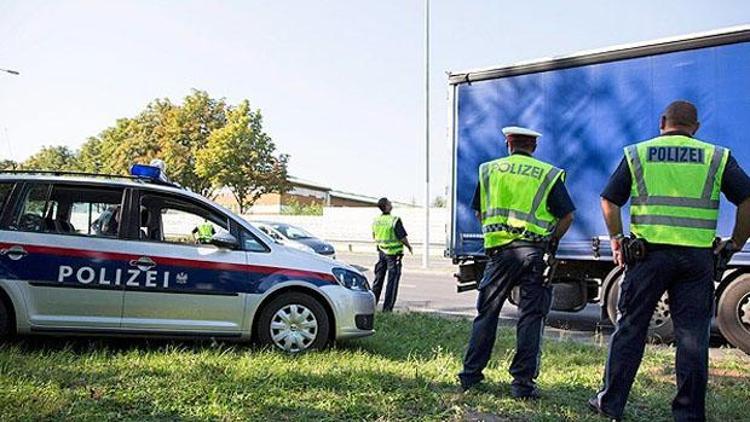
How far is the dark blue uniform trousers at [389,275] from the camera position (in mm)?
9805

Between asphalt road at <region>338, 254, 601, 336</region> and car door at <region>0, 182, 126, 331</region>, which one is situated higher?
car door at <region>0, 182, 126, 331</region>

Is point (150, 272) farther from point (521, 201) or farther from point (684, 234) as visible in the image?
point (684, 234)

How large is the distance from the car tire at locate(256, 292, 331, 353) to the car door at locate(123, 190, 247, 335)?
0.78 feet

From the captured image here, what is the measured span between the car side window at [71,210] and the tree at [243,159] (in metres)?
35.1

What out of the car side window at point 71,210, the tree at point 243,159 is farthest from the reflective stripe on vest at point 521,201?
the tree at point 243,159

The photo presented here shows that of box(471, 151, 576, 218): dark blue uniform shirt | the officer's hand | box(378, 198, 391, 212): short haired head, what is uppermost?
box(378, 198, 391, 212): short haired head

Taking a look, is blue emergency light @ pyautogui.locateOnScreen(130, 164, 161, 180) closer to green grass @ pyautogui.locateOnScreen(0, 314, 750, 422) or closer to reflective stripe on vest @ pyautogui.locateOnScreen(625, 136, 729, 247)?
green grass @ pyautogui.locateOnScreen(0, 314, 750, 422)

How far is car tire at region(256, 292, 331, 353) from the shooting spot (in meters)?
6.19

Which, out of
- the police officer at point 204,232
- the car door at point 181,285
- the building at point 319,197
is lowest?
the car door at point 181,285

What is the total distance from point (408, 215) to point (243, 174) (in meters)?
13.6

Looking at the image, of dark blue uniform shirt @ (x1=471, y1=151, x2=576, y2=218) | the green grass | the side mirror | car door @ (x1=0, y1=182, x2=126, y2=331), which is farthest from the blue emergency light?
dark blue uniform shirt @ (x1=471, y1=151, x2=576, y2=218)

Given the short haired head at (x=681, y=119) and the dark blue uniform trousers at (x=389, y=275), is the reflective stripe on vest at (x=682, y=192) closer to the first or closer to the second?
the short haired head at (x=681, y=119)

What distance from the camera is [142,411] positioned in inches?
162

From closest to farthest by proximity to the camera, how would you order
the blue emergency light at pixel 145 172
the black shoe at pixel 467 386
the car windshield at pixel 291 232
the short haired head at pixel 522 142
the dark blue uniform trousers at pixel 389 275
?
the black shoe at pixel 467 386 → the short haired head at pixel 522 142 → the blue emergency light at pixel 145 172 → the dark blue uniform trousers at pixel 389 275 → the car windshield at pixel 291 232
